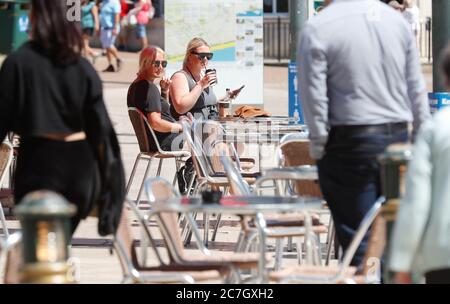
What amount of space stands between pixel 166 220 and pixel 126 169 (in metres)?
9.02

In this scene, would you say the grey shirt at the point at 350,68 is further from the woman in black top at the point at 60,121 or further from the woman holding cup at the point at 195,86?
the woman holding cup at the point at 195,86

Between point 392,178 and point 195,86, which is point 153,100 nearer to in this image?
point 195,86

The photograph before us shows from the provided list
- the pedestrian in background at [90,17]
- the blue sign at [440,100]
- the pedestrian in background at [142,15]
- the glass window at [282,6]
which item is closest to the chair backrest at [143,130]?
the blue sign at [440,100]

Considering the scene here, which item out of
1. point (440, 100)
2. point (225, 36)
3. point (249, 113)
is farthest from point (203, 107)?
point (225, 36)

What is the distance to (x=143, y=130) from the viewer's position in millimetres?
12398

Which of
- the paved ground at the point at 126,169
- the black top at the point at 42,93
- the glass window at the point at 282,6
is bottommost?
the paved ground at the point at 126,169

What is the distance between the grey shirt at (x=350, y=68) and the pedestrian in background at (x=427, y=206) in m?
2.16

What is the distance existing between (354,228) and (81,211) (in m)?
1.43

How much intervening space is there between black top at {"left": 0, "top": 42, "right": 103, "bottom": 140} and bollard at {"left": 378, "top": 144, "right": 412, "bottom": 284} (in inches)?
60.4

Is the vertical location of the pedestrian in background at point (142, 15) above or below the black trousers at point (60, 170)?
above

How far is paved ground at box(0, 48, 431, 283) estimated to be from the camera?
9859 mm

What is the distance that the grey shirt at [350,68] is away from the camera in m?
7.52

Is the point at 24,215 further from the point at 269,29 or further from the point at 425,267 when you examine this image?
the point at 269,29

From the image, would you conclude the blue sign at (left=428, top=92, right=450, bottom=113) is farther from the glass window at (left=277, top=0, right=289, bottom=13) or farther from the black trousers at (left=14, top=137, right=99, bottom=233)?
the glass window at (left=277, top=0, right=289, bottom=13)
